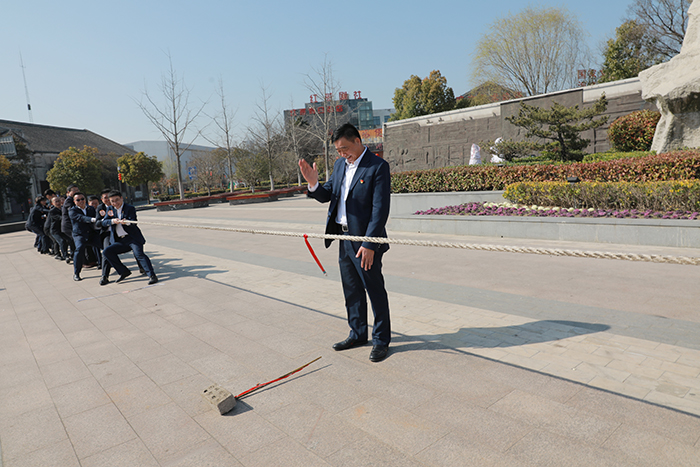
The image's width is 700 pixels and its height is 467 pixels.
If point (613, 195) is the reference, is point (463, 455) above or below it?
below

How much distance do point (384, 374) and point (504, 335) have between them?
1267mm

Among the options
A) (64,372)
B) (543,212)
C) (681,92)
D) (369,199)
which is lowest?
(64,372)

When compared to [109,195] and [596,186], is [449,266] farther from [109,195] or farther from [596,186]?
[109,195]

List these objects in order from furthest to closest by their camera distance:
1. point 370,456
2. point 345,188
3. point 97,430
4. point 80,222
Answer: point 80,222 → point 345,188 → point 97,430 → point 370,456

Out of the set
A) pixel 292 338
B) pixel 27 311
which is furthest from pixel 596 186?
pixel 27 311

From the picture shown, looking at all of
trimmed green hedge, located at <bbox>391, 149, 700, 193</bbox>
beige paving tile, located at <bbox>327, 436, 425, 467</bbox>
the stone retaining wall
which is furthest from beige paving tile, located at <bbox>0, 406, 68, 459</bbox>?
the stone retaining wall

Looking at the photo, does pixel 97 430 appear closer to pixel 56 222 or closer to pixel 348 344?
pixel 348 344

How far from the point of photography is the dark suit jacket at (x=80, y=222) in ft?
25.6

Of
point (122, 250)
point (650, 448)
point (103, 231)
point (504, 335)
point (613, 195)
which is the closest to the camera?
point (650, 448)

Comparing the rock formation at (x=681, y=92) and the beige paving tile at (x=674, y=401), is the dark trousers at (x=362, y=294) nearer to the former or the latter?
the beige paving tile at (x=674, y=401)

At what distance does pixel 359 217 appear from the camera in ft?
11.4

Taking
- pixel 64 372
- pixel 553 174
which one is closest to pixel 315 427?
pixel 64 372

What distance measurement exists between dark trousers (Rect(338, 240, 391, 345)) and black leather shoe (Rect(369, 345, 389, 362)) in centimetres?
3

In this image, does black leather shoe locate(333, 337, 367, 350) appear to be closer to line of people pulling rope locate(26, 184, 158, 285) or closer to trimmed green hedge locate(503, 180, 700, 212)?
line of people pulling rope locate(26, 184, 158, 285)
